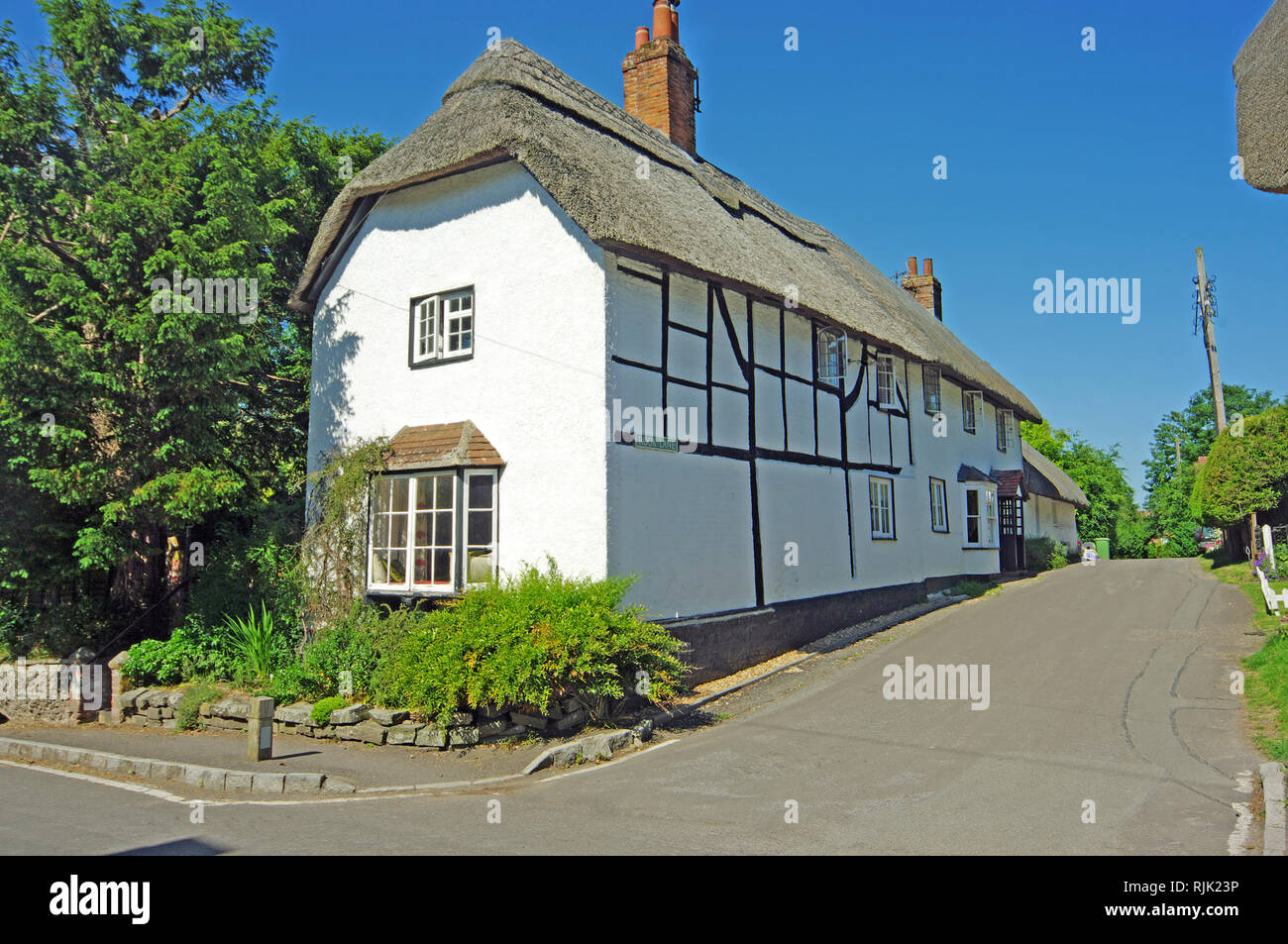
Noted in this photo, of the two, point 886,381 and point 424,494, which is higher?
point 886,381

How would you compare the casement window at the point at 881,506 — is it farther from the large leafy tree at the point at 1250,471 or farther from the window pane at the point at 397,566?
the large leafy tree at the point at 1250,471

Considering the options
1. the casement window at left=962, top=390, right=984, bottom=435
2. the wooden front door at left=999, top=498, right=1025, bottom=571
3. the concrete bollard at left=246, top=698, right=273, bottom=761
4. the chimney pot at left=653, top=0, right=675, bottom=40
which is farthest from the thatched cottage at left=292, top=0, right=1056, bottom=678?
the wooden front door at left=999, top=498, right=1025, bottom=571

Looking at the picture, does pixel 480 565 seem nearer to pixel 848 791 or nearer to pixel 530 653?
pixel 530 653

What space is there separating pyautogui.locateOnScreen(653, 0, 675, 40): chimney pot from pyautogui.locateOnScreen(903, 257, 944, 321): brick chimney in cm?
1582

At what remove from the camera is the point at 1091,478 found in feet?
149

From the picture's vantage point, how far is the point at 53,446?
1110cm

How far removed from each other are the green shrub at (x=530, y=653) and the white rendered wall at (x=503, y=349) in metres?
1.00

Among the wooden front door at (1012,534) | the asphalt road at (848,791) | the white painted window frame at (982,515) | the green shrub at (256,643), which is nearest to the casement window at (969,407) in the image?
the white painted window frame at (982,515)

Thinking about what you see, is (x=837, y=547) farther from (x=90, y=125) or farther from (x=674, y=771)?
(x=90, y=125)

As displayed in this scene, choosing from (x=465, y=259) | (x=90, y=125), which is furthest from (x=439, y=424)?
(x=90, y=125)

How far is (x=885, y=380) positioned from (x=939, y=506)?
4427mm

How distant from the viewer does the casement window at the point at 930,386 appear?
67.8 feet

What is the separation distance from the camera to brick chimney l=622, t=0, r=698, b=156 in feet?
54.0

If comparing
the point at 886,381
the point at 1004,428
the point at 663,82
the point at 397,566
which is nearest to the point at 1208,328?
the point at 1004,428
